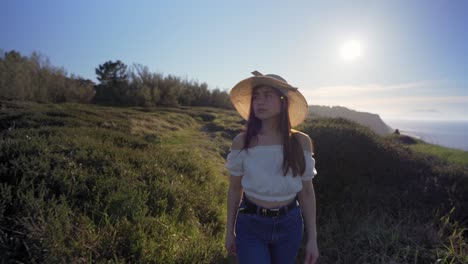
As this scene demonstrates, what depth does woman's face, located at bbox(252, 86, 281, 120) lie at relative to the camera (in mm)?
2293

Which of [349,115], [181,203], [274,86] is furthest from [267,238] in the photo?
[349,115]

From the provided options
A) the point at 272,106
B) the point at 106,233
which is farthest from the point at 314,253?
the point at 106,233

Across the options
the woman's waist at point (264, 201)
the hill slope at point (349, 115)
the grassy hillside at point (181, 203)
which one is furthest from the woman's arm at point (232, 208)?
the hill slope at point (349, 115)

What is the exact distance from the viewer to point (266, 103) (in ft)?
7.55

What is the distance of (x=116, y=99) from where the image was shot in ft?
73.3

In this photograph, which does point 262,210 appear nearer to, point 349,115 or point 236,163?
point 236,163

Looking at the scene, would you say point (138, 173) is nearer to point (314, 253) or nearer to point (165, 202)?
point (165, 202)

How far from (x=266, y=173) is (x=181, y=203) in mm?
2501

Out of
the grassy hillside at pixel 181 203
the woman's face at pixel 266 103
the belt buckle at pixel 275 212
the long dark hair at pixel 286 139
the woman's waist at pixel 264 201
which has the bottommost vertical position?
the grassy hillside at pixel 181 203

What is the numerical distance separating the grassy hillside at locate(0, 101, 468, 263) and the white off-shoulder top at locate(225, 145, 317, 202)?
1.43 meters

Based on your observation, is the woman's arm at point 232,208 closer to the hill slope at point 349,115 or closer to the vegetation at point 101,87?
the hill slope at point 349,115

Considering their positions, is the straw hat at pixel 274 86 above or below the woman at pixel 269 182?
above

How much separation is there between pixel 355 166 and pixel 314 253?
3215 millimetres

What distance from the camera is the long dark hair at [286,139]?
216 centimetres
